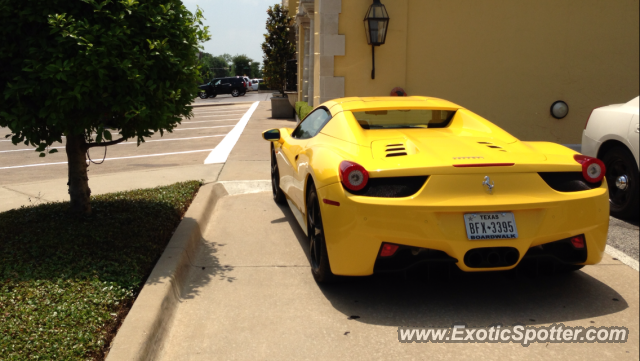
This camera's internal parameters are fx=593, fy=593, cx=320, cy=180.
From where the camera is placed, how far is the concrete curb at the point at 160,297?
3252 mm

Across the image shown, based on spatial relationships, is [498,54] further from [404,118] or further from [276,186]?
[404,118]

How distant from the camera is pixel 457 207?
3.71 m

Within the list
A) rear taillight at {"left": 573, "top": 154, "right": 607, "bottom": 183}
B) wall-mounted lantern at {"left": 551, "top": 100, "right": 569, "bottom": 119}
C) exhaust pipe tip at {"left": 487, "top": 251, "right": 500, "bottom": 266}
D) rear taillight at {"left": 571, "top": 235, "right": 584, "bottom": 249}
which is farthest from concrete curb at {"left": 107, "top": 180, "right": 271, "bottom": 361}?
wall-mounted lantern at {"left": 551, "top": 100, "right": 569, "bottom": 119}

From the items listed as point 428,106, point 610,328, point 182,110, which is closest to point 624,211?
point 428,106

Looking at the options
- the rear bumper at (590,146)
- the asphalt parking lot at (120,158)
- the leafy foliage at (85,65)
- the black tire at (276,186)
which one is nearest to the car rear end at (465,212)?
the leafy foliage at (85,65)

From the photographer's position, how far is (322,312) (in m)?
4.02

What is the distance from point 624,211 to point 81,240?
5.42 meters

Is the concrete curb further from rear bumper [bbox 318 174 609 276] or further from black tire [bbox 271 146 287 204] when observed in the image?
rear bumper [bbox 318 174 609 276]

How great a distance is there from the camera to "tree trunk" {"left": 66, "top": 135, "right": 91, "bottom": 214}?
18.2 feet

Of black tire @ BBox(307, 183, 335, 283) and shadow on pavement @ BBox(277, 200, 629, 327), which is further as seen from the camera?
black tire @ BBox(307, 183, 335, 283)

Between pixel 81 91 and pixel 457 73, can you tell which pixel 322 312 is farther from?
pixel 457 73

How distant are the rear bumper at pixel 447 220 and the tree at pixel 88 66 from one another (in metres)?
1.99

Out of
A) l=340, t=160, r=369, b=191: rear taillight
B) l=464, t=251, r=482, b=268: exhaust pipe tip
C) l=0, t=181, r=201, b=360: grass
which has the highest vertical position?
l=340, t=160, r=369, b=191: rear taillight

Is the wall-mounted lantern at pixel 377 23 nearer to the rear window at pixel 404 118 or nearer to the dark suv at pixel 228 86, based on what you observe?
the rear window at pixel 404 118
